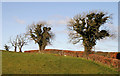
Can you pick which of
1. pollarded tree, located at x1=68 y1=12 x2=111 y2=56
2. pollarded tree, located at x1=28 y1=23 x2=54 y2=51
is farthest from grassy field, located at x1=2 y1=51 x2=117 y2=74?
pollarded tree, located at x1=28 y1=23 x2=54 y2=51

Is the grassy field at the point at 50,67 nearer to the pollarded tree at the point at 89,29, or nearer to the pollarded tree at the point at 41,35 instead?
the pollarded tree at the point at 89,29

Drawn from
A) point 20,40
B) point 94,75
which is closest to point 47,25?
point 20,40

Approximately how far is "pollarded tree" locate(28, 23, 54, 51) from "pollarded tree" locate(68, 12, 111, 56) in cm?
1940

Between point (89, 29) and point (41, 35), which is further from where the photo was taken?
point (41, 35)

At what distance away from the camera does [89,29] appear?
51.0m

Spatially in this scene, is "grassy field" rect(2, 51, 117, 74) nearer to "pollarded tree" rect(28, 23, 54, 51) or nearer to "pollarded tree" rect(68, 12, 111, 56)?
"pollarded tree" rect(68, 12, 111, 56)

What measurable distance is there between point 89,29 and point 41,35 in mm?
25380

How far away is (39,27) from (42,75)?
173 feet

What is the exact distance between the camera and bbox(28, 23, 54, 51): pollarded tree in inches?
2734

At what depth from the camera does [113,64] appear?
90.9 feet

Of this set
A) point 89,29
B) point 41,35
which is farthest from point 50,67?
point 41,35

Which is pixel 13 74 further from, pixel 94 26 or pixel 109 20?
pixel 109 20

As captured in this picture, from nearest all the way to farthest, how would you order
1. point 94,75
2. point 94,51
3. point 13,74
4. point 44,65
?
1. point 13,74
2. point 94,75
3. point 44,65
4. point 94,51

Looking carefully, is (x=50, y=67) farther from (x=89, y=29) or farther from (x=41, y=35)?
(x=41, y=35)
